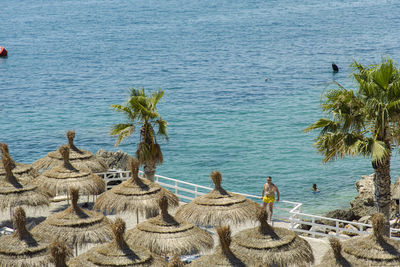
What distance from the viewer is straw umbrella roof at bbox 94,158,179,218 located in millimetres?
19562

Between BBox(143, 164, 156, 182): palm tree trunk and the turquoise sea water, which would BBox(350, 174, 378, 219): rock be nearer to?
the turquoise sea water

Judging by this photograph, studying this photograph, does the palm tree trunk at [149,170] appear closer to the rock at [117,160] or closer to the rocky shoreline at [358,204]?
the rocky shoreline at [358,204]

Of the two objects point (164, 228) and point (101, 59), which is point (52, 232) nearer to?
point (164, 228)

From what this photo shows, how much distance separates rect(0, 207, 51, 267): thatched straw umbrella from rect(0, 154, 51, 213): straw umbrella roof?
4.88 m

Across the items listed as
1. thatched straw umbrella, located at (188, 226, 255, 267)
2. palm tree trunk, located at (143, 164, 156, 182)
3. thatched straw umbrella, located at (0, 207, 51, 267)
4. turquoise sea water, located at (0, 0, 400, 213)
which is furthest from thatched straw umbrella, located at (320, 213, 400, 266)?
turquoise sea water, located at (0, 0, 400, 213)

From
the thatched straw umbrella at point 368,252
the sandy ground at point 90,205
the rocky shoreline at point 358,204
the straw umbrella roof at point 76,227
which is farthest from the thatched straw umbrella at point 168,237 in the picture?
the rocky shoreline at point 358,204

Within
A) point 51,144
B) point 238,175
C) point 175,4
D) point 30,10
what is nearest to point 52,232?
point 238,175

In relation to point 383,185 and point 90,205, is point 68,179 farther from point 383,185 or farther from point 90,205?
point 383,185

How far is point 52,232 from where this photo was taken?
55.3 feet

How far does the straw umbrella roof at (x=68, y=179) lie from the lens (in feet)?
72.2

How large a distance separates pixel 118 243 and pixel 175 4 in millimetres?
123532

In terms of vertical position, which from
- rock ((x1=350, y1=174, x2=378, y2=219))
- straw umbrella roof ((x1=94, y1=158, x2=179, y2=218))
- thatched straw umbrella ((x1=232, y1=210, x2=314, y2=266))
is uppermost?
straw umbrella roof ((x1=94, y1=158, x2=179, y2=218))

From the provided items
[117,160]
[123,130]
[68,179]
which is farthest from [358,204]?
[68,179]

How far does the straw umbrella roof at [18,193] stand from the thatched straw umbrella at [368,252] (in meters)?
10.2
